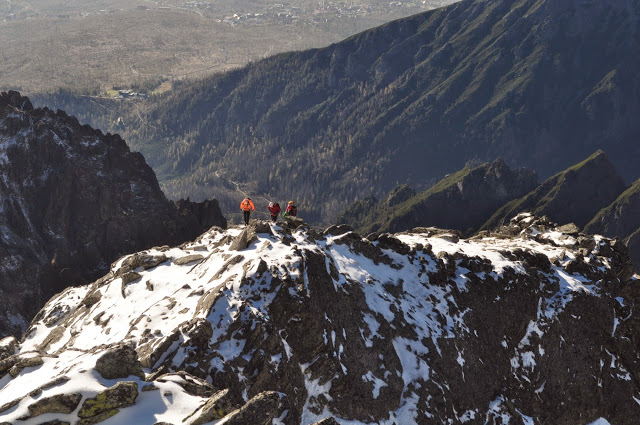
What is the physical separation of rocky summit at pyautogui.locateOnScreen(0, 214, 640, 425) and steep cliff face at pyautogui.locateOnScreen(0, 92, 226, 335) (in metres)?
63.9

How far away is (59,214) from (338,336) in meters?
136

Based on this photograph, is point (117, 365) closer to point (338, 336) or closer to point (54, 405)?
point (54, 405)

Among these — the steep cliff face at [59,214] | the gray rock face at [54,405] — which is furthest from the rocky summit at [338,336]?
the steep cliff face at [59,214]

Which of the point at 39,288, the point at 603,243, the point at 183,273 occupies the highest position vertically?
the point at 183,273

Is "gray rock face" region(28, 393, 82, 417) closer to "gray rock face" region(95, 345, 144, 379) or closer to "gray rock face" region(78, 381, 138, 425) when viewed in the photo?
"gray rock face" region(78, 381, 138, 425)

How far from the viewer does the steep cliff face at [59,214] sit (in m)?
161

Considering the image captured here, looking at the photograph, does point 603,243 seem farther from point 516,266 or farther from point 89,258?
point 89,258

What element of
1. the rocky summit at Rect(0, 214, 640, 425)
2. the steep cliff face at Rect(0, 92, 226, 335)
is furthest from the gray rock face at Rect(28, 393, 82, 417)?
the steep cliff face at Rect(0, 92, 226, 335)

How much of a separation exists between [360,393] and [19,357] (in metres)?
38.2

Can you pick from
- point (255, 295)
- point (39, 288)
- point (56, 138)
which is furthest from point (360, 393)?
point (56, 138)

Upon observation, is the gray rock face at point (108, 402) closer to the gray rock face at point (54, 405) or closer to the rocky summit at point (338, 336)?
the rocky summit at point (338, 336)

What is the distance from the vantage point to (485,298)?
93625 mm

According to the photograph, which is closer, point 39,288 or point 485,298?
point 485,298

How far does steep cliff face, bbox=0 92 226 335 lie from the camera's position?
16104 cm
